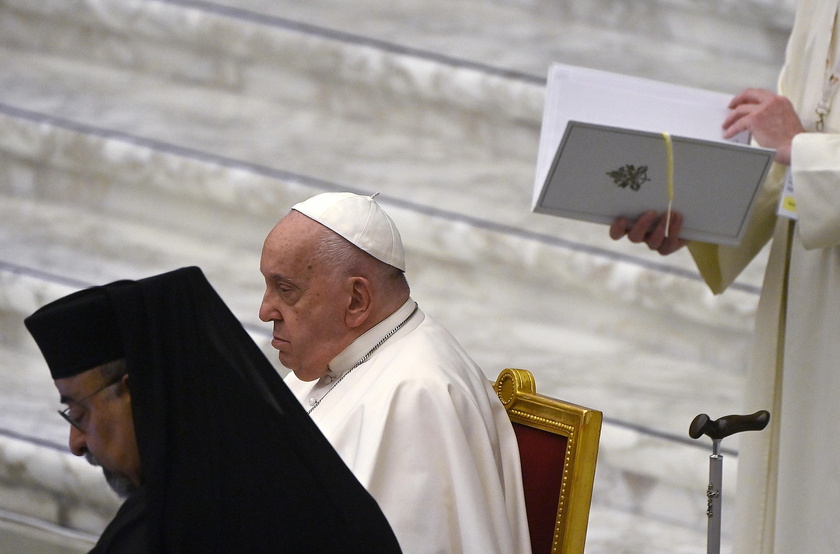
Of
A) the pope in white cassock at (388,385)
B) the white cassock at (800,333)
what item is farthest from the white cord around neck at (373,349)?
the white cassock at (800,333)

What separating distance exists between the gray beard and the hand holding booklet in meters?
1.41

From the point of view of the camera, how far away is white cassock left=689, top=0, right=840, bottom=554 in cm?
276

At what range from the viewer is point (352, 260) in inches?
102

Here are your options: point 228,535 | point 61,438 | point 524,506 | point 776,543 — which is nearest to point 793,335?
point 776,543

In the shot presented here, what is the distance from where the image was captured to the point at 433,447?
7.27 feet

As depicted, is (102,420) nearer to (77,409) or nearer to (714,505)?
(77,409)

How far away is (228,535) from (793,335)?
76.8 inches

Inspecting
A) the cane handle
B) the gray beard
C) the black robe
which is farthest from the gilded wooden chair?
the gray beard

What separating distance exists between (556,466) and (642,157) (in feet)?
2.71

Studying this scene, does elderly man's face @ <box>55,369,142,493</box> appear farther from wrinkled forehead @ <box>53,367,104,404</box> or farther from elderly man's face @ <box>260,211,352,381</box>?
elderly man's face @ <box>260,211,352,381</box>

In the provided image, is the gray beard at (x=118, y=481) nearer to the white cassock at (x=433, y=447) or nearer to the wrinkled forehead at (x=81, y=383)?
the wrinkled forehead at (x=81, y=383)

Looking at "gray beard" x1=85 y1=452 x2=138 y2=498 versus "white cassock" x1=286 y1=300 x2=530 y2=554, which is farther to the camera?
"white cassock" x1=286 y1=300 x2=530 y2=554

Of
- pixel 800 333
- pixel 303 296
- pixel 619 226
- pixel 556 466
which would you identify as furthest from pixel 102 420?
pixel 800 333

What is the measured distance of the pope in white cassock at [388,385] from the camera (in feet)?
7.10
